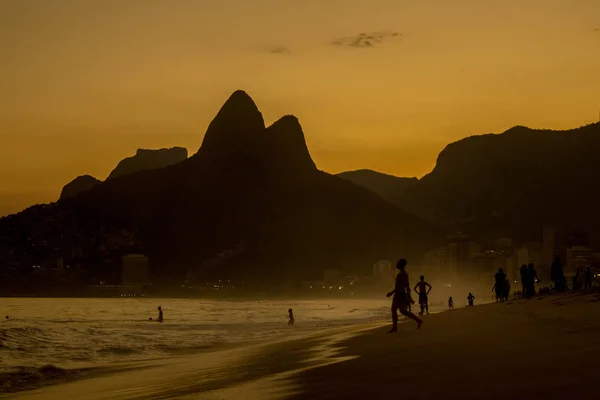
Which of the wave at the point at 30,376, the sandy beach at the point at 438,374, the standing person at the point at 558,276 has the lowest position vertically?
the wave at the point at 30,376

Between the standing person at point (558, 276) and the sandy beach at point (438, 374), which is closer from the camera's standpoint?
the sandy beach at point (438, 374)

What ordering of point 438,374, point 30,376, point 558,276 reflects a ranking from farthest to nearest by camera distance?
point 558,276 → point 30,376 → point 438,374

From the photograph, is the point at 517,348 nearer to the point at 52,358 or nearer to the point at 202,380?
the point at 202,380

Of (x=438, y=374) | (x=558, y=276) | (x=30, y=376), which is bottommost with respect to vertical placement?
(x=30, y=376)

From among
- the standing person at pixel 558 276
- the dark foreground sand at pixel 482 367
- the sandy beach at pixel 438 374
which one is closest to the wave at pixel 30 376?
the sandy beach at pixel 438 374

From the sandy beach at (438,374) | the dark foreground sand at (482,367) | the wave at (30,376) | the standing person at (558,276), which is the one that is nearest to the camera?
the dark foreground sand at (482,367)

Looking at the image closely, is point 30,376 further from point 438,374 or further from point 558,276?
point 558,276

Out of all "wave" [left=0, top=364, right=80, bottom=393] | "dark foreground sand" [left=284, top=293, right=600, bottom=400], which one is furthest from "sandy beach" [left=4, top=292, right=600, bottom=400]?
"wave" [left=0, top=364, right=80, bottom=393]

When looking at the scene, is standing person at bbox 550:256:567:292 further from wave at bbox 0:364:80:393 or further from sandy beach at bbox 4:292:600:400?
wave at bbox 0:364:80:393

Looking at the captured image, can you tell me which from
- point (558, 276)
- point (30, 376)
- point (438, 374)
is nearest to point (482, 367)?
point (438, 374)

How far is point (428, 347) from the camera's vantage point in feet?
43.3

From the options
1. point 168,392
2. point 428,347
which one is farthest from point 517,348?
point 168,392

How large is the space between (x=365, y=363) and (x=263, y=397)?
3251mm

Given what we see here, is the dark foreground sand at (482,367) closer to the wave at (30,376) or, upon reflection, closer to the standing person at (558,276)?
the wave at (30,376)
